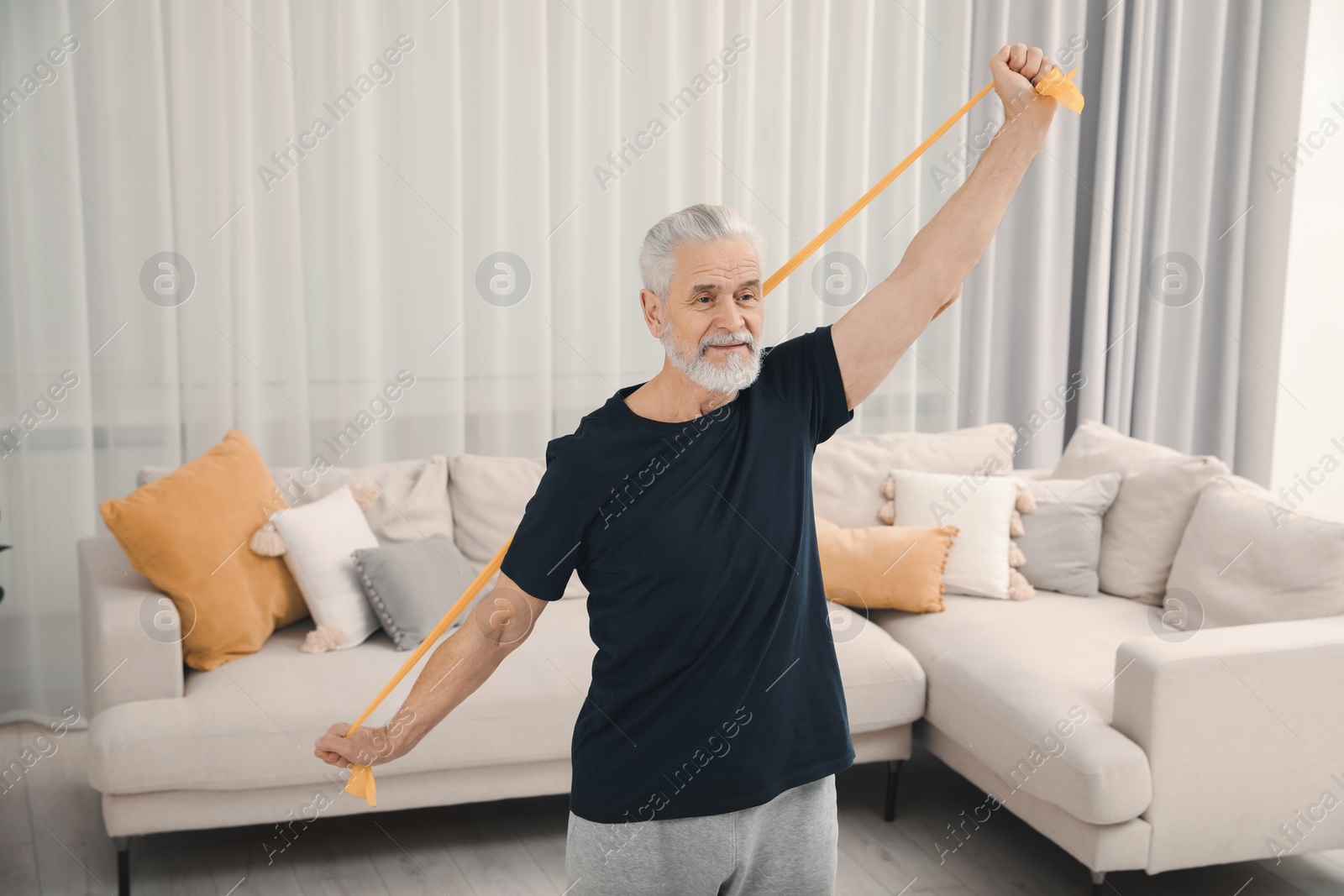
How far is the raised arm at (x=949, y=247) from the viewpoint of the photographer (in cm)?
141

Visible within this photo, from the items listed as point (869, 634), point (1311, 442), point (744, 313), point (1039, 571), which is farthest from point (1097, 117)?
point (744, 313)

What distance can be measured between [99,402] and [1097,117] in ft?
11.7

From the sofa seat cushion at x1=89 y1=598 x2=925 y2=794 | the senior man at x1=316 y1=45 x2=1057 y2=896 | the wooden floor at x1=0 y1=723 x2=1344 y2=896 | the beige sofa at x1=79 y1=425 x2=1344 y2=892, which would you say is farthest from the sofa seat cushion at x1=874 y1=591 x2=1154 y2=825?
the senior man at x1=316 y1=45 x2=1057 y2=896

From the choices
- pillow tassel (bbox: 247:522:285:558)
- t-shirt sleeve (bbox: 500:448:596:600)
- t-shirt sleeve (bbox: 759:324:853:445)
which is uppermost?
t-shirt sleeve (bbox: 759:324:853:445)

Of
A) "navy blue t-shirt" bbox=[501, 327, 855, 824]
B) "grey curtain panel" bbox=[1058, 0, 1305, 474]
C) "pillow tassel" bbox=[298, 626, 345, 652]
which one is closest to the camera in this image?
"navy blue t-shirt" bbox=[501, 327, 855, 824]

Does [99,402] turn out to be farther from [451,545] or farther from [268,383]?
[451,545]

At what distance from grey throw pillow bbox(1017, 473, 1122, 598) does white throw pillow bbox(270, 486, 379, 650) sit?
1837mm

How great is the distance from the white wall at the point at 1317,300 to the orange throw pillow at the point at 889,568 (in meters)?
2.07

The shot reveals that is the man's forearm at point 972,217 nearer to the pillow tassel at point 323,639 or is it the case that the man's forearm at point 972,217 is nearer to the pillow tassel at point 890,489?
the pillow tassel at point 323,639

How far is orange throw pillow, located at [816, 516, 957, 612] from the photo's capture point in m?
3.15

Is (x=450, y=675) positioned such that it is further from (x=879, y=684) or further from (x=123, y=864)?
(x=879, y=684)

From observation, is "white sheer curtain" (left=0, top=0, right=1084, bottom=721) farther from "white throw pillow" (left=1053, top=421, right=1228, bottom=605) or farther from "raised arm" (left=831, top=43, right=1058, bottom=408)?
"raised arm" (left=831, top=43, right=1058, bottom=408)

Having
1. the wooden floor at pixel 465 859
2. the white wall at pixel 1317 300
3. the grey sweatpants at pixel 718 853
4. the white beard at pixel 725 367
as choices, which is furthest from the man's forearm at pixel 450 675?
the white wall at pixel 1317 300

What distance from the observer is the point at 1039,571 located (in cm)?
335
